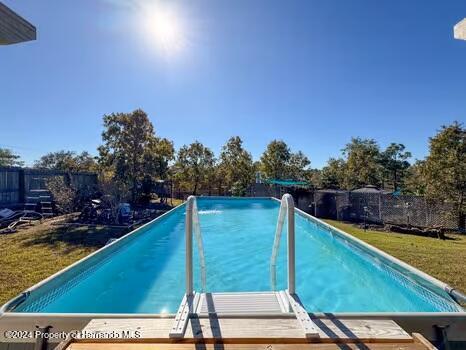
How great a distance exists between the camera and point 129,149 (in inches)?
637

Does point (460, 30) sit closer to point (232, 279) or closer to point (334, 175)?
point (232, 279)

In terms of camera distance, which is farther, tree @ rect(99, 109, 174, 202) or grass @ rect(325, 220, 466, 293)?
tree @ rect(99, 109, 174, 202)

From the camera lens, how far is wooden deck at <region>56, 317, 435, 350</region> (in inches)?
60.7

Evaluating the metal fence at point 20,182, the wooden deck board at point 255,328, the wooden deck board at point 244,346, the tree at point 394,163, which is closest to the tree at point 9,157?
the metal fence at point 20,182

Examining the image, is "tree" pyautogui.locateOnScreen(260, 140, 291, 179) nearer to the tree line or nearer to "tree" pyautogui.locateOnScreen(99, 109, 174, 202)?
the tree line

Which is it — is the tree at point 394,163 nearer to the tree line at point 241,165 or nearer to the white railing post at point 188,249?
the tree line at point 241,165

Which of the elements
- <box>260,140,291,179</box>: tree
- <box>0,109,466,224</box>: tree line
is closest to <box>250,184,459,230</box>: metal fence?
<box>0,109,466,224</box>: tree line

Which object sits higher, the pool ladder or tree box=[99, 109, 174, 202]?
tree box=[99, 109, 174, 202]

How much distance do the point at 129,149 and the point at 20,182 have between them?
5.46 metres

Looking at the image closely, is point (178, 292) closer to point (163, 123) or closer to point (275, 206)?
point (275, 206)

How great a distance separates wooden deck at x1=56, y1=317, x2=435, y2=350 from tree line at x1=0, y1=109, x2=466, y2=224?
1085 cm

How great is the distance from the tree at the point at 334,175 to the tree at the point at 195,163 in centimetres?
1337

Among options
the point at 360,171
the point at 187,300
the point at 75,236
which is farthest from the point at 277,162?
the point at 187,300

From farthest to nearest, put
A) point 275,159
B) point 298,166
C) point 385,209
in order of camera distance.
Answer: point 298,166 < point 275,159 < point 385,209
